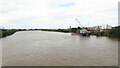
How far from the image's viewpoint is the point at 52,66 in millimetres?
6039

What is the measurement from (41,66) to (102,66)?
124 inches

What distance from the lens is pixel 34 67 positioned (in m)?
6.00

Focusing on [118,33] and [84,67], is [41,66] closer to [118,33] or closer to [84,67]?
[84,67]

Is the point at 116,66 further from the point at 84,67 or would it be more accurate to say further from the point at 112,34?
the point at 112,34

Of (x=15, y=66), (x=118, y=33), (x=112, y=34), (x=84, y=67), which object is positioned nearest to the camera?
(x=84, y=67)

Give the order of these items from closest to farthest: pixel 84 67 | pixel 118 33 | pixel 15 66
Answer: pixel 84 67
pixel 15 66
pixel 118 33

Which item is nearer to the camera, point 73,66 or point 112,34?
point 73,66

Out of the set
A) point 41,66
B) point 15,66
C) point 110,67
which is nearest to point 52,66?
point 41,66

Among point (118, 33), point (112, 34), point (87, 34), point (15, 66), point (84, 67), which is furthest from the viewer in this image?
point (87, 34)

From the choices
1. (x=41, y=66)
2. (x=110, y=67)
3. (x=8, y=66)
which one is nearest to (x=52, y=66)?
(x=41, y=66)

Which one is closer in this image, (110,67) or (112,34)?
(110,67)

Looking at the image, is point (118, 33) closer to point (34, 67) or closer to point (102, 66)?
point (102, 66)

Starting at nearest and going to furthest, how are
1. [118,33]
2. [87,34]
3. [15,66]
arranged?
[15,66] → [118,33] → [87,34]

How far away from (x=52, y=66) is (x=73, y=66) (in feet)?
3.52
